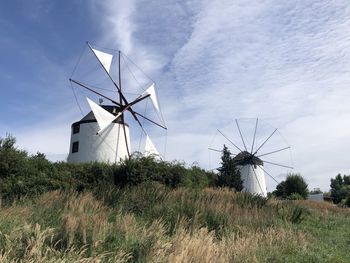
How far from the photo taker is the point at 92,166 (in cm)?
2341

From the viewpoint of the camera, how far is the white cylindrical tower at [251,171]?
185ft

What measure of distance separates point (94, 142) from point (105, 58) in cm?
1018

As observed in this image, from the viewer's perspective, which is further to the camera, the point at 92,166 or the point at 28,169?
the point at 92,166

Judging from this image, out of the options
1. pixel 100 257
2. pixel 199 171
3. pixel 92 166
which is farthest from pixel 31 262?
pixel 199 171

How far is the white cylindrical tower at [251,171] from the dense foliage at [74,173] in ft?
105

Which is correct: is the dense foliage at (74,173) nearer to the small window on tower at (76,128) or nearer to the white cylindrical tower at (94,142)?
the white cylindrical tower at (94,142)

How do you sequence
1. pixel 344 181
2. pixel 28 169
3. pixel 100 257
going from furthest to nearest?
pixel 344 181 < pixel 28 169 < pixel 100 257

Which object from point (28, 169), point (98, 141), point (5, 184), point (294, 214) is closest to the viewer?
point (294, 214)

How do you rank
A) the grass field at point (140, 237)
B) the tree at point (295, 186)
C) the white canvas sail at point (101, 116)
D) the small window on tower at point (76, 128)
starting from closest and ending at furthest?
the grass field at point (140, 237)
the white canvas sail at point (101, 116)
the small window on tower at point (76, 128)
the tree at point (295, 186)

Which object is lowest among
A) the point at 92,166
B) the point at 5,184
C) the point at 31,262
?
the point at 31,262

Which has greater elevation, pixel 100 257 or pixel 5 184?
pixel 5 184

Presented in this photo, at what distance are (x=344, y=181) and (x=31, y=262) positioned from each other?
121219 mm

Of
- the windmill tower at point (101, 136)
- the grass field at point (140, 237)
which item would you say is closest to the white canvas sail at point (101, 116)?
the windmill tower at point (101, 136)

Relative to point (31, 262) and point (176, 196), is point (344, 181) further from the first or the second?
point (31, 262)
